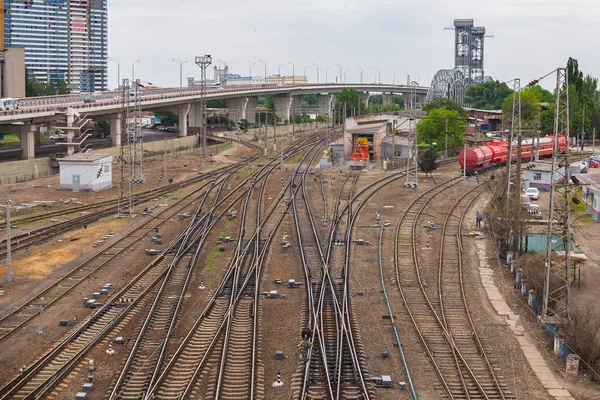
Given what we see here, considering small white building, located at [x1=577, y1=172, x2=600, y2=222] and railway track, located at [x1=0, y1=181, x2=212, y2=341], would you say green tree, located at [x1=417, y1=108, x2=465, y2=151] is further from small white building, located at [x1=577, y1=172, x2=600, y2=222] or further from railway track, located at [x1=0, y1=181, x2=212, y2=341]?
railway track, located at [x1=0, y1=181, x2=212, y2=341]

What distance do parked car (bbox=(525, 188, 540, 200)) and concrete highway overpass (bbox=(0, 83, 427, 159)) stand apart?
870 inches

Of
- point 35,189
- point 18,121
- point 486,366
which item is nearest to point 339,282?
point 486,366

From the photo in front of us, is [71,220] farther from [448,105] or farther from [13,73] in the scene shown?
[13,73]

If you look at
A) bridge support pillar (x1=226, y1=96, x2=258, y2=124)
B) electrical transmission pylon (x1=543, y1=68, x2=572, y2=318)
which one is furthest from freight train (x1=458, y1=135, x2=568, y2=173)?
bridge support pillar (x1=226, y1=96, x2=258, y2=124)

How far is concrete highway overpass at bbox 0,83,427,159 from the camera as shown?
5862 centimetres

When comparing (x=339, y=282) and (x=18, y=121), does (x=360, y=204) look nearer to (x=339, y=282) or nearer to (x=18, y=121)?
(x=339, y=282)

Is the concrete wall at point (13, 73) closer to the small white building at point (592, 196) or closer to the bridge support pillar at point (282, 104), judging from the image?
the bridge support pillar at point (282, 104)

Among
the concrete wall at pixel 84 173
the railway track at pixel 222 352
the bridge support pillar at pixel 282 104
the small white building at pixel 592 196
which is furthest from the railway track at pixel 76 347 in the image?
the bridge support pillar at pixel 282 104

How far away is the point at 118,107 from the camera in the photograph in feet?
226

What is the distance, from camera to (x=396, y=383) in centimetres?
1532

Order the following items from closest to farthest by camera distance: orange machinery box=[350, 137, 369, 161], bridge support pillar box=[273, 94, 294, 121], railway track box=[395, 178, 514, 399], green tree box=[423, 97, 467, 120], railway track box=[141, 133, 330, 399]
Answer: railway track box=[141, 133, 330, 399], railway track box=[395, 178, 514, 399], orange machinery box=[350, 137, 369, 161], green tree box=[423, 97, 467, 120], bridge support pillar box=[273, 94, 294, 121]

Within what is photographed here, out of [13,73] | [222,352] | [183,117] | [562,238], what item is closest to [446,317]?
[562,238]

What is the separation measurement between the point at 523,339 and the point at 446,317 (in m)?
2.20

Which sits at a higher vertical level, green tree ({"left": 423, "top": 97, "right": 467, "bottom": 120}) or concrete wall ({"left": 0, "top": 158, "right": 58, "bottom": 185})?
green tree ({"left": 423, "top": 97, "right": 467, "bottom": 120})
